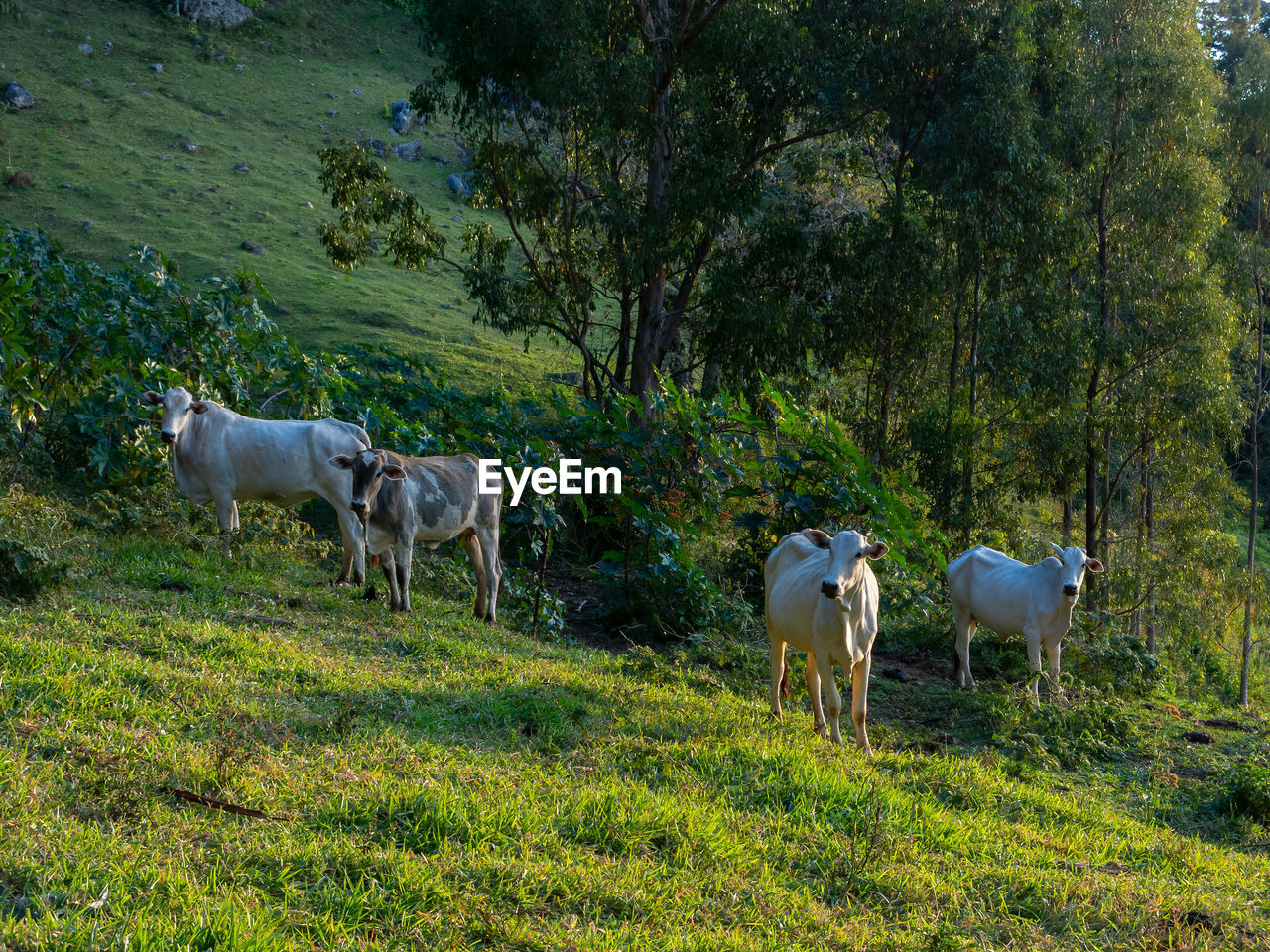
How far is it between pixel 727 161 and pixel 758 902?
14.5 meters

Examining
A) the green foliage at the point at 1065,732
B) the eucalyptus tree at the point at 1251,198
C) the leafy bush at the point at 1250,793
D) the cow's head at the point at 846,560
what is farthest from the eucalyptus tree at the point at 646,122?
the leafy bush at the point at 1250,793

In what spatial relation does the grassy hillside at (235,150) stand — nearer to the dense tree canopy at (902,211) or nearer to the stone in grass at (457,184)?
the stone in grass at (457,184)

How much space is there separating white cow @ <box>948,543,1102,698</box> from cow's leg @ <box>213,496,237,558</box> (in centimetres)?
762

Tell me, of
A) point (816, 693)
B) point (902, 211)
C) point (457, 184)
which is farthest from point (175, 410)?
point (457, 184)

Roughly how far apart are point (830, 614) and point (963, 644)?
4616 mm

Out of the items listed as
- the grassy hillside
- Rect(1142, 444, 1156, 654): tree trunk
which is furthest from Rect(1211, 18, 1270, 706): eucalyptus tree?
the grassy hillside

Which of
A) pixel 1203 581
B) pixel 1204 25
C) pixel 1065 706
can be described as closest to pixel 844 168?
pixel 1203 581

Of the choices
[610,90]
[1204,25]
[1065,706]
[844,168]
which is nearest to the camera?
[1065,706]

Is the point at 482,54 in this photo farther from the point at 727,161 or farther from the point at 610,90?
the point at 727,161

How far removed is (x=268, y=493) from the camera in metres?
11.2

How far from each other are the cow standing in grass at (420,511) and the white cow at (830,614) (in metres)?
3.48

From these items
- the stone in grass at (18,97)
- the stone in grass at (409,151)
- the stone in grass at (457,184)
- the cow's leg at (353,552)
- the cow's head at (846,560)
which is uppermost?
the stone in grass at (409,151)

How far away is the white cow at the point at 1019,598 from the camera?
34.5ft

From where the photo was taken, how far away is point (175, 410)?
416 inches
